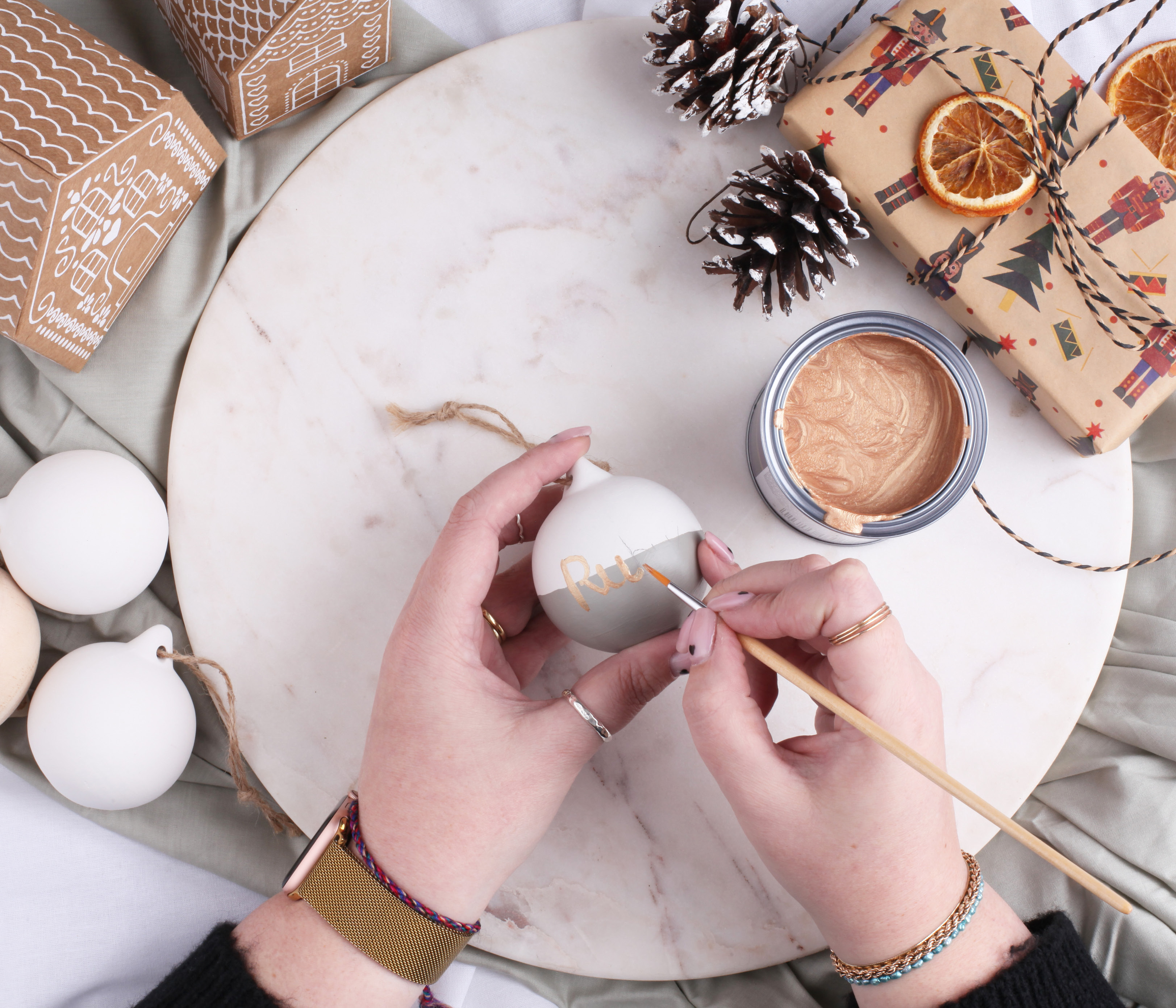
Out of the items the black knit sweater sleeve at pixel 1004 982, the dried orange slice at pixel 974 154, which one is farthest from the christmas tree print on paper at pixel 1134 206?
the black knit sweater sleeve at pixel 1004 982

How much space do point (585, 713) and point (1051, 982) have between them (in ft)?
2.06

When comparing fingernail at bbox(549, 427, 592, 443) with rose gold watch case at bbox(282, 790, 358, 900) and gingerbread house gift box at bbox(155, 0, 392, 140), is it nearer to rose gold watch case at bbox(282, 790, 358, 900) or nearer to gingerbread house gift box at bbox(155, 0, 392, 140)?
rose gold watch case at bbox(282, 790, 358, 900)

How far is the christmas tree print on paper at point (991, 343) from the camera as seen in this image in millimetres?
1077

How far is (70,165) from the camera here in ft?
3.01

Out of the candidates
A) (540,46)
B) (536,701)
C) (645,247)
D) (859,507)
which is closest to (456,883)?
(536,701)

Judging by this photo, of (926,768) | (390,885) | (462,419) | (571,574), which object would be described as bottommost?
(390,885)

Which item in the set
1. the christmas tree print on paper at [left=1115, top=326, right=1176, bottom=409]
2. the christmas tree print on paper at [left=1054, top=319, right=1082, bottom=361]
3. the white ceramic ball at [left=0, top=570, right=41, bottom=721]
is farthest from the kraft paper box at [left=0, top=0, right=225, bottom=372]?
the christmas tree print on paper at [left=1115, top=326, right=1176, bottom=409]

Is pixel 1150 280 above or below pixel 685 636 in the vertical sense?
above

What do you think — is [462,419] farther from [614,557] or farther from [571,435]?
[614,557]

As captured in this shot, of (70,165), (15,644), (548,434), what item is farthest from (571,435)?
(15,644)

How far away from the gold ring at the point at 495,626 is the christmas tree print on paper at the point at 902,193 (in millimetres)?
759

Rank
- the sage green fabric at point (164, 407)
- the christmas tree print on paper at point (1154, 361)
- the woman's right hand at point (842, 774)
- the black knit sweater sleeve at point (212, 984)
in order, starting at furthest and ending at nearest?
the sage green fabric at point (164, 407)
the christmas tree print on paper at point (1154, 361)
the black knit sweater sleeve at point (212, 984)
the woman's right hand at point (842, 774)

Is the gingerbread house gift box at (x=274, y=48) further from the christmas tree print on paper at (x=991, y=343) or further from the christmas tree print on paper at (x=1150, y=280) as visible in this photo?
the christmas tree print on paper at (x=1150, y=280)

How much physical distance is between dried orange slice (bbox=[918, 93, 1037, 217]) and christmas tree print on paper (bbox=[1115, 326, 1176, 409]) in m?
0.25
